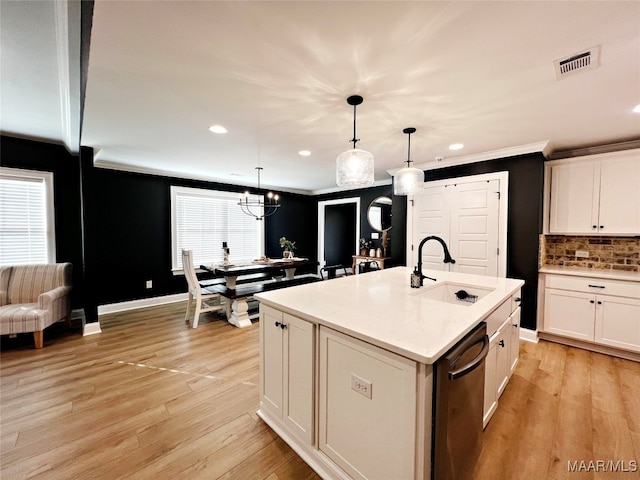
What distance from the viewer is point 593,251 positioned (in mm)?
3352

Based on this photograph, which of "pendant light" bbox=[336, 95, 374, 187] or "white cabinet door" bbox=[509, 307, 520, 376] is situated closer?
"pendant light" bbox=[336, 95, 374, 187]

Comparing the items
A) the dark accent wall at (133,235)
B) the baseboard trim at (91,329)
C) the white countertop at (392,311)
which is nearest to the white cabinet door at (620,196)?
the white countertop at (392,311)

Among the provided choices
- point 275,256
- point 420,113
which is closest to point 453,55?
point 420,113

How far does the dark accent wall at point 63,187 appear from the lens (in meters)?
3.38

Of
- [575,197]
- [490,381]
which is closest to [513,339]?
[490,381]

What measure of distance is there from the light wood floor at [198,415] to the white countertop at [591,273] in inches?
34.2

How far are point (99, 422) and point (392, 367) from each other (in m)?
2.13

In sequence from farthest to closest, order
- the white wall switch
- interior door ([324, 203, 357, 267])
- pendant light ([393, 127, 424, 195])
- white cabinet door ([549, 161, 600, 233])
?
interior door ([324, 203, 357, 267])
white cabinet door ([549, 161, 600, 233])
pendant light ([393, 127, 424, 195])
the white wall switch

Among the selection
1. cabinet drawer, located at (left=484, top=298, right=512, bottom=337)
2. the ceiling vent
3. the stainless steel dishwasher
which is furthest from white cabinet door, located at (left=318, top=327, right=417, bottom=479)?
the ceiling vent

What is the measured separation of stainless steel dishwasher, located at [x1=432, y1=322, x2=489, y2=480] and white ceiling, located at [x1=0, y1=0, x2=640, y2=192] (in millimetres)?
1546

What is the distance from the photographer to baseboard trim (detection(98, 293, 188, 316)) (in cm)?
425

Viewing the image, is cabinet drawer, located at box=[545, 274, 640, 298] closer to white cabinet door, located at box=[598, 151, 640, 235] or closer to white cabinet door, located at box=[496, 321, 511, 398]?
white cabinet door, located at box=[598, 151, 640, 235]

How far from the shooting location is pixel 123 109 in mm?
2250

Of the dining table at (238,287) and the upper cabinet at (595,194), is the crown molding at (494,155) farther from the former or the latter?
the dining table at (238,287)
